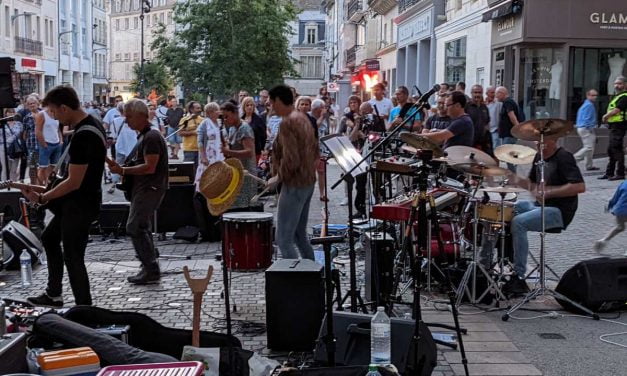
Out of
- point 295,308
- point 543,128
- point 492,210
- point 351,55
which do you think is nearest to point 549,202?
point 492,210

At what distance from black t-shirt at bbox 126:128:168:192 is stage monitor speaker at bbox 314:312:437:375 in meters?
3.13

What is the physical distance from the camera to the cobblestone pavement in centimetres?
557

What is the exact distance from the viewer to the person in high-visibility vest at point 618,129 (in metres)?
15.0

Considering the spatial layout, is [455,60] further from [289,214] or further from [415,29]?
[289,214]

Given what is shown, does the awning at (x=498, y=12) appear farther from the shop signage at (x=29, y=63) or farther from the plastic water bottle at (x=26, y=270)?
the shop signage at (x=29, y=63)

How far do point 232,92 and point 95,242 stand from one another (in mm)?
26382

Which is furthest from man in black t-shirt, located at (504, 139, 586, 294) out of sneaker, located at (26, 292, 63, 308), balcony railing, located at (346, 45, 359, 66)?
balcony railing, located at (346, 45, 359, 66)

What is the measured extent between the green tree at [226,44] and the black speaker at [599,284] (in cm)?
2895

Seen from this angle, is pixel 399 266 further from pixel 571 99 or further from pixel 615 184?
pixel 571 99

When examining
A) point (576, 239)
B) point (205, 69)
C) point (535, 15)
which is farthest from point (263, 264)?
point (205, 69)

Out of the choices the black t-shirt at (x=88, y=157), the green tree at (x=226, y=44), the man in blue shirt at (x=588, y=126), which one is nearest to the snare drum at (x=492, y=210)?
the black t-shirt at (x=88, y=157)

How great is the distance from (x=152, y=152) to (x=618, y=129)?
34.6 feet

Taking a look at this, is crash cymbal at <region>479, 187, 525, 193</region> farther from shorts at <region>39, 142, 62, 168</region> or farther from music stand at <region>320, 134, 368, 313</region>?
shorts at <region>39, 142, 62, 168</region>

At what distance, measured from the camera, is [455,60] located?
84.2 feet
